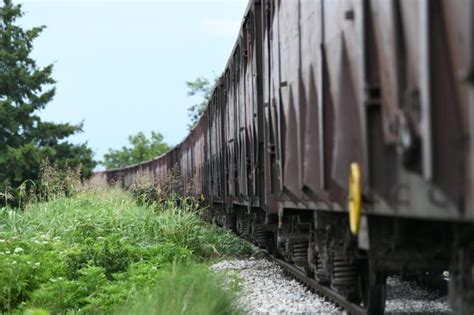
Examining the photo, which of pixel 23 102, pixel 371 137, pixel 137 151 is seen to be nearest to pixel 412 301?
pixel 371 137

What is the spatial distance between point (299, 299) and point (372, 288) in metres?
2.42

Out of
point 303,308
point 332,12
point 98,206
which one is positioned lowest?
point 303,308

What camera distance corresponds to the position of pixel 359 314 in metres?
7.56

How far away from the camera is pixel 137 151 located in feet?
356

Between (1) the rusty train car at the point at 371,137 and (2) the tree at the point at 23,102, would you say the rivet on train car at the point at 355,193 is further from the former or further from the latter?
(2) the tree at the point at 23,102

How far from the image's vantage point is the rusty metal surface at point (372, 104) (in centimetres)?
321

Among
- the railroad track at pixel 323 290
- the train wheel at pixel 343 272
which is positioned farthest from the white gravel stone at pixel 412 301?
the train wheel at pixel 343 272

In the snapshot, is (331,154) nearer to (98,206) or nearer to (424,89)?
(424,89)

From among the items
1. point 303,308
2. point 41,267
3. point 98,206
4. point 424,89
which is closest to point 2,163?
point 98,206

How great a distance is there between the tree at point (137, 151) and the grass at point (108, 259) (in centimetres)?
9053

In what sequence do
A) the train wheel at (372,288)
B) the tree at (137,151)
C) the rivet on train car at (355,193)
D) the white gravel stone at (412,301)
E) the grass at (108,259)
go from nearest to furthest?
the rivet on train car at (355,193)
the train wheel at (372,288)
the grass at (108,259)
the white gravel stone at (412,301)
the tree at (137,151)

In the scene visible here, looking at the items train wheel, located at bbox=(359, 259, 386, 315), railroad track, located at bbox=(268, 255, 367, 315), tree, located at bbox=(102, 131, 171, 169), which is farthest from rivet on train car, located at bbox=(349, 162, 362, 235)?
tree, located at bbox=(102, 131, 171, 169)

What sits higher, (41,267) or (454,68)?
(454,68)

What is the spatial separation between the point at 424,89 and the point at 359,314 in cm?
472
